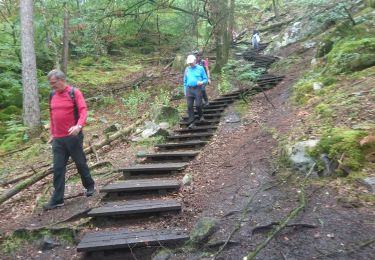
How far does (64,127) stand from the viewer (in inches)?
233

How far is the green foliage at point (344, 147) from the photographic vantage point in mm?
4988

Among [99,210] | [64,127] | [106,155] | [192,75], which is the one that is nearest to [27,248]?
[99,210]

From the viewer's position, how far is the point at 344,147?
5.16 metres

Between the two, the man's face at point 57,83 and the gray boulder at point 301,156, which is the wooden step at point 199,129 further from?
the man's face at point 57,83

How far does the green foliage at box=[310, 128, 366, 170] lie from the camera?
4.99 metres

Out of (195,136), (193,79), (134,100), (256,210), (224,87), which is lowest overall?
(256,210)

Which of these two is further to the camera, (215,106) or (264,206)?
(215,106)

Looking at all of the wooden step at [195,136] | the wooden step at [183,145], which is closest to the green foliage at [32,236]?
the wooden step at [183,145]

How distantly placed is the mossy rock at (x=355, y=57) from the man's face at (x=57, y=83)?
698 cm

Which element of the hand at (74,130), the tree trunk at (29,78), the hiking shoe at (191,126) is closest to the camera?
the hand at (74,130)

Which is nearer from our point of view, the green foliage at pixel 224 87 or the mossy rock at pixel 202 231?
the mossy rock at pixel 202 231

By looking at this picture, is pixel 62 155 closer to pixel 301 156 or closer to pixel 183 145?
pixel 183 145

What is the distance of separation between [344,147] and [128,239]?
10.7 ft

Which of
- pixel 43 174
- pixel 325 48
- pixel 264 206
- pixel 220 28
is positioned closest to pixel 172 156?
pixel 43 174
